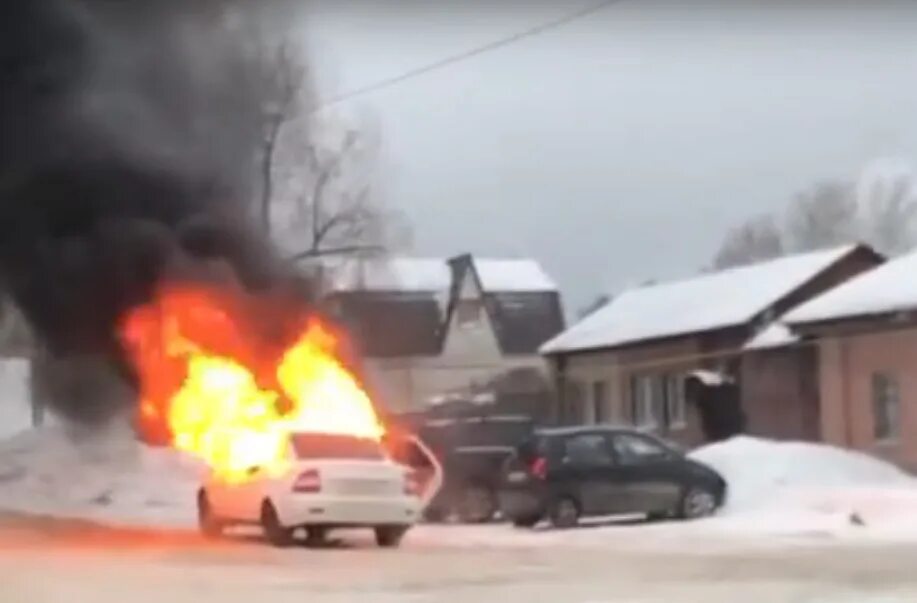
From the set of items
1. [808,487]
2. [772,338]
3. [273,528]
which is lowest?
[808,487]

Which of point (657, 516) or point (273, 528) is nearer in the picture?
point (273, 528)

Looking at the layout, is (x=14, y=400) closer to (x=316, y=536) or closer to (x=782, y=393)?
(x=782, y=393)

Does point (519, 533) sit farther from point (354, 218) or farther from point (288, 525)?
point (354, 218)

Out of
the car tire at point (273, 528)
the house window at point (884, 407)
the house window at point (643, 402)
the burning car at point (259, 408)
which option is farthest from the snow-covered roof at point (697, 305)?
the car tire at point (273, 528)

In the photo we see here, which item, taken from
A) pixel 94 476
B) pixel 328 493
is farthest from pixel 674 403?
pixel 328 493

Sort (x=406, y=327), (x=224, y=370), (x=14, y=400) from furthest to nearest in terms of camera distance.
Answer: (x=406, y=327) < (x=14, y=400) < (x=224, y=370)

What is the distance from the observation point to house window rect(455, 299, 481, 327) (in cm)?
6912

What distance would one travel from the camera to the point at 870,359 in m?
34.2

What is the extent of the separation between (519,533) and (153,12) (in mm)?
8716

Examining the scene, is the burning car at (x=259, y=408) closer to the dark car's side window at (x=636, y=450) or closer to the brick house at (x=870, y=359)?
the dark car's side window at (x=636, y=450)

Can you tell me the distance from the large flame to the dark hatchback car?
254 cm

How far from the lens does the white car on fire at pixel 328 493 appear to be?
2222 centimetres

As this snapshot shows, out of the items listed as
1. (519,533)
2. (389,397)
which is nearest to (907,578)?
(519,533)

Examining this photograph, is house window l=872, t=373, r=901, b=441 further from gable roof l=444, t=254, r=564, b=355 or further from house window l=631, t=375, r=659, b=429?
gable roof l=444, t=254, r=564, b=355
